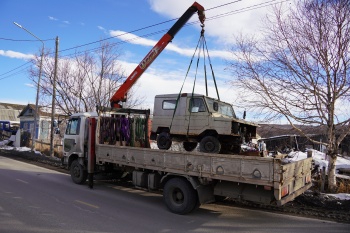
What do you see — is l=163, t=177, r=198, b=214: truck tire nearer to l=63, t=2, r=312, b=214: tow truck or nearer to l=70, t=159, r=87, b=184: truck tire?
l=63, t=2, r=312, b=214: tow truck

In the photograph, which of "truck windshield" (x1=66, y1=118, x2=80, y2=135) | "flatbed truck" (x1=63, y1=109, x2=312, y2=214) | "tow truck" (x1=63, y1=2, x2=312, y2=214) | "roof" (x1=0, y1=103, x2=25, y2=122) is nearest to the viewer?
"flatbed truck" (x1=63, y1=109, x2=312, y2=214)


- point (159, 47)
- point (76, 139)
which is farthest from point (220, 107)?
point (76, 139)

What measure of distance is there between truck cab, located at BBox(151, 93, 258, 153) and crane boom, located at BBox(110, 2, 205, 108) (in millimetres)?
2087

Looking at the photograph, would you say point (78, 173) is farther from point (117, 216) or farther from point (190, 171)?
point (190, 171)

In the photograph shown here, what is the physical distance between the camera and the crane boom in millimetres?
10930

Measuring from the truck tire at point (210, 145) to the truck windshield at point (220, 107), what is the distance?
90 cm

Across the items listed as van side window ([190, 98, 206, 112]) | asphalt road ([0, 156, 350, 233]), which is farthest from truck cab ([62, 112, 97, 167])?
van side window ([190, 98, 206, 112])

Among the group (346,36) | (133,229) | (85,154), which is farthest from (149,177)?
(346,36)

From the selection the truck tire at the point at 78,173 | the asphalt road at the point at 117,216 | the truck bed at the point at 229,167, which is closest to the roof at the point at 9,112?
the truck tire at the point at 78,173

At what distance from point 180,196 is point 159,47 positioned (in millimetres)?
Answer: 6146

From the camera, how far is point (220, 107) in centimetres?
1049

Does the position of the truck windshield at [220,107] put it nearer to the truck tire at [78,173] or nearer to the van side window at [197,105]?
the van side window at [197,105]

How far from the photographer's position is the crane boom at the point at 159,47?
10930mm

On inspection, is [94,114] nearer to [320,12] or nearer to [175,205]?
[175,205]
